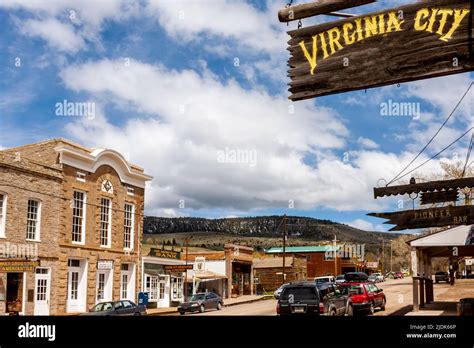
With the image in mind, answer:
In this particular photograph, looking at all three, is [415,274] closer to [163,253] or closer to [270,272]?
[163,253]

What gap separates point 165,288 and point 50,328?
1664 inches

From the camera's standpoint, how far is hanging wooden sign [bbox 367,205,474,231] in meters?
16.2

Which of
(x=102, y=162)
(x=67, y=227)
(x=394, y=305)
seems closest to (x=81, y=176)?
(x=102, y=162)

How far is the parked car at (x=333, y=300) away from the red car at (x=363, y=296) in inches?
32.3

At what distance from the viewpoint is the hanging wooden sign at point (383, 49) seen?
233 inches

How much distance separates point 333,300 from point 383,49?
19241 millimetres

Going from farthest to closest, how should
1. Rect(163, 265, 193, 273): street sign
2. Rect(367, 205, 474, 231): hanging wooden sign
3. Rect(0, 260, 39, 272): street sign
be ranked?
Rect(163, 265, 193, 273): street sign
Rect(0, 260, 39, 272): street sign
Rect(367, 205, 474, 231): hanging wooden sign

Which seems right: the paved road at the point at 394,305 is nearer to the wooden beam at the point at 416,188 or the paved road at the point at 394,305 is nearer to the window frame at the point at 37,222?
the window frame at the point at 37,222

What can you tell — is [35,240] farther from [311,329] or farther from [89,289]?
[311,329]

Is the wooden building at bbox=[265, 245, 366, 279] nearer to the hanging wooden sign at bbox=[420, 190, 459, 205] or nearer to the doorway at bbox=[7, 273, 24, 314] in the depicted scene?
the doorway at bbox=[7, 273, 24, 314]

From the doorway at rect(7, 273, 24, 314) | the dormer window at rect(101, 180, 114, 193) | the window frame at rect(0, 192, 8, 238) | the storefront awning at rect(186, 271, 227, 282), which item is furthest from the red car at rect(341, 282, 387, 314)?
the storefront awning at rect(186, 271, 227, 282)

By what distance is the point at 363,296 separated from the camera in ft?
93.0

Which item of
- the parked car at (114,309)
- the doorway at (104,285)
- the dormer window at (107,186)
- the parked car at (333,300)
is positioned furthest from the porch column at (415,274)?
the dormer window at (107,186)

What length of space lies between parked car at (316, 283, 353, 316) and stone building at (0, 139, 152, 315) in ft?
47.3
